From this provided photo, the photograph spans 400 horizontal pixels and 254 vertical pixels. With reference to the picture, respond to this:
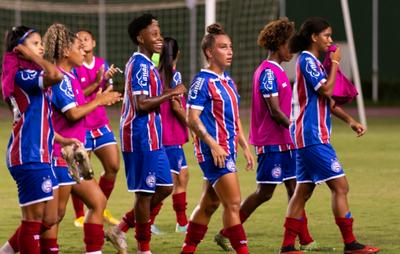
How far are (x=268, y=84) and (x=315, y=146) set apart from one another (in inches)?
28.0

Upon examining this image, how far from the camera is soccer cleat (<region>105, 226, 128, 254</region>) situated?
30.5 ft

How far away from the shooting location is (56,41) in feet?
27.6

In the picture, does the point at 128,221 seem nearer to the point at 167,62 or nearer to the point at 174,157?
the point at 174,157

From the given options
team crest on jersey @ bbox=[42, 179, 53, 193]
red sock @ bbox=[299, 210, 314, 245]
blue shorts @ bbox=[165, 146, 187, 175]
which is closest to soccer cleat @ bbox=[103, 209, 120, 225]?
blue shorts @ bbox=[165, 146, 187, 175]

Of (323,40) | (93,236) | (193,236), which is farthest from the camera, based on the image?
(323,40)

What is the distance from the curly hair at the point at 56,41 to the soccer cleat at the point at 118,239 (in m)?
1.67

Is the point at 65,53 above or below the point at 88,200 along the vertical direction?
above

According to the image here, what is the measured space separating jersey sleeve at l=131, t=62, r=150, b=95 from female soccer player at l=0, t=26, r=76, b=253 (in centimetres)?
137

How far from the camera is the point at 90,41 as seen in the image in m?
11.1

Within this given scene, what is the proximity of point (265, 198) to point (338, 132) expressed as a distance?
13.8 metres

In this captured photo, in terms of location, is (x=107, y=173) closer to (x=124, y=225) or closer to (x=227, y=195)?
(x=124, y=225)

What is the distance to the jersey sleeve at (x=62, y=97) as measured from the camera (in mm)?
8164


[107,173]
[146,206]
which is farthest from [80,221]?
[146,206]

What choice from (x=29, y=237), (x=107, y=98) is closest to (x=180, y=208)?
(x=107, y=98)
